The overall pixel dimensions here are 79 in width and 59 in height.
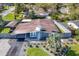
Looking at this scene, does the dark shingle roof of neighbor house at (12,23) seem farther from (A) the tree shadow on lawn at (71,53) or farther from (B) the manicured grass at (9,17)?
(A) the tree shadow on lawn at (71,53)

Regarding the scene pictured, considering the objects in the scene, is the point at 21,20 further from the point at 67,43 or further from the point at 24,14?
the point at 67,43

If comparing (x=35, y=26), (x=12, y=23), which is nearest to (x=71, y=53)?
(x=35, y=26)

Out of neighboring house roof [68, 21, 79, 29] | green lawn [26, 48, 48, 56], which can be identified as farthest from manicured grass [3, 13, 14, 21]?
neighboring house roof [68, 21, 79, 29]

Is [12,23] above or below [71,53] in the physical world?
above

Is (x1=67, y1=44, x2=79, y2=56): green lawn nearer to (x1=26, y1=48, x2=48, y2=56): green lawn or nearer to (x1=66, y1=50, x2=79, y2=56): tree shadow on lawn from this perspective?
(x1=66, y1=50, x2=79, y2=56): tree shadow on lawn

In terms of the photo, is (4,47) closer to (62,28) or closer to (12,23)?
(12,23)

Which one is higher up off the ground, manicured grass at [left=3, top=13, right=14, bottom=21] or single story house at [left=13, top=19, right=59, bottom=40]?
manicured grass at [left=3, top=13, right=14, bottom=21]
